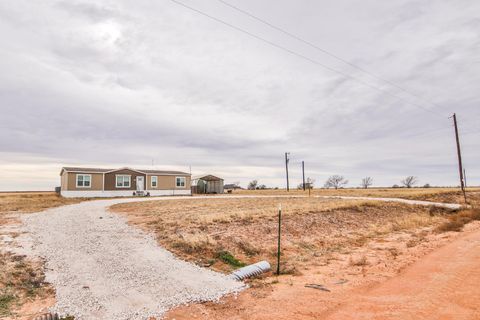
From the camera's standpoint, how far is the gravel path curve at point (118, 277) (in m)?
6.17

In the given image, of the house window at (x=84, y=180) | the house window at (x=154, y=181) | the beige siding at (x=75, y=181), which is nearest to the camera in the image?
the beige siding at (x=75, y=181)

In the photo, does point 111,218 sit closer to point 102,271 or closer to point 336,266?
point 102,271

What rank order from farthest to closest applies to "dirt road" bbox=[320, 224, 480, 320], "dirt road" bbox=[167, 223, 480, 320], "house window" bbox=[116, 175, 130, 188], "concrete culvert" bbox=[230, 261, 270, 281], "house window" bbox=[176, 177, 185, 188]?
"house window" bbox=[176, 177, 185, 188] < "house window" bbox=[116, 175, 130, 188] < "concrete culvert" bbox=[230, 261, 270, 281] < "dirt road" bbox=[167, 223, 480, 320] < "dirt road" bbox=[320, 224, 480, 320]

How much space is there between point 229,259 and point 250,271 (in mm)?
1636

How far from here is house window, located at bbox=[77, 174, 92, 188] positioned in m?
39.8

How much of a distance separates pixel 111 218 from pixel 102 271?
1012 centimetres

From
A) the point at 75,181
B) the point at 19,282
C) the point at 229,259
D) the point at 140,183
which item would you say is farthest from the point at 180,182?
the point at 19,282

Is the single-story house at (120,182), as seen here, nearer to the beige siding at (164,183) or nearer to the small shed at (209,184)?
the beige siding at (164,183)

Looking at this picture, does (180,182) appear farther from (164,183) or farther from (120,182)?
(120,182)

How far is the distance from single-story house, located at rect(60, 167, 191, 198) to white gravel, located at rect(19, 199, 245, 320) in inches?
1161

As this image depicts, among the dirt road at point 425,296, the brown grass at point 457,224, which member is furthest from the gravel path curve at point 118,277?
the brown grass at point 457,224

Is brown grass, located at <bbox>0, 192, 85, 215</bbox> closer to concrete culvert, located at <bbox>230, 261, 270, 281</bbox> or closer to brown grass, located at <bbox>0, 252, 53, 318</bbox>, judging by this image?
brown grass, located at <bbox>0, 252, 53, 318</bbox>

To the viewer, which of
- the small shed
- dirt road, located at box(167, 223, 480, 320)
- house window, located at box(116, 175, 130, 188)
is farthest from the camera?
the small shed

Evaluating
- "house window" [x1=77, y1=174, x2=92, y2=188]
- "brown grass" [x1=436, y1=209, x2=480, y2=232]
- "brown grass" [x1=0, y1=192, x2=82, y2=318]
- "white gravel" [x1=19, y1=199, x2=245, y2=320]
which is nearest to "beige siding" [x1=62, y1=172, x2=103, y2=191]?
"house window" [x1=77, y1=174, x2=92, y2=188]
